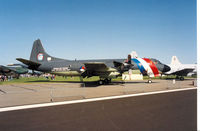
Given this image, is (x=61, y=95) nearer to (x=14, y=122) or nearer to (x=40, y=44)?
(x=14, y=122)

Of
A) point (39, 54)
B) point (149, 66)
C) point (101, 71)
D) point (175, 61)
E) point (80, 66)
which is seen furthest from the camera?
point (175, 61)

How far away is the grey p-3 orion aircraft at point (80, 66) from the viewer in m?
19.6

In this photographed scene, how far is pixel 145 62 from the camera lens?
21531 mm

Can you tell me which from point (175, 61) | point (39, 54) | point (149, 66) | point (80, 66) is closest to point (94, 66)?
point (80, 66)

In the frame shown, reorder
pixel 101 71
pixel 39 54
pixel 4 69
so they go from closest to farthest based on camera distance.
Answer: pixel 101 71 → pixel 39 54 → pixel 4 69

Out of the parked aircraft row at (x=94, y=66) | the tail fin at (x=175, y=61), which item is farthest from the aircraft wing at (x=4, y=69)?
the tail fin at (x=175, y=61)

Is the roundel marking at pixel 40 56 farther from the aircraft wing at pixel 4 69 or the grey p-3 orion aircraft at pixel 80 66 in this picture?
the aircraft wing at pixel 4 69

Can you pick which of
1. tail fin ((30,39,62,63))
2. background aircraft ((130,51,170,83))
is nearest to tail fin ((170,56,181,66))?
background aircraft ((130,51,170,83))

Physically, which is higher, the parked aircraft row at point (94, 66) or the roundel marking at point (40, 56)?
the roundel marking at point (40, 56)

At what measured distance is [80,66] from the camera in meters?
22.1

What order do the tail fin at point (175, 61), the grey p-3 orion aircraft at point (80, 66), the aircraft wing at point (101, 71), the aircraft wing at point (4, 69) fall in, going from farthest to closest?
the aircraft wing at point (4, 69) → the tail fin at point (175, 61) → the grey p-3 orion aircraft at point (80, 66) → the aircraft wing at point (101, 71)

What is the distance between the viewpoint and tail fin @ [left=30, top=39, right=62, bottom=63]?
2541cm

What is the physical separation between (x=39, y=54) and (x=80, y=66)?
9.21 metres

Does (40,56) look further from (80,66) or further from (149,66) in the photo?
(149,66)
